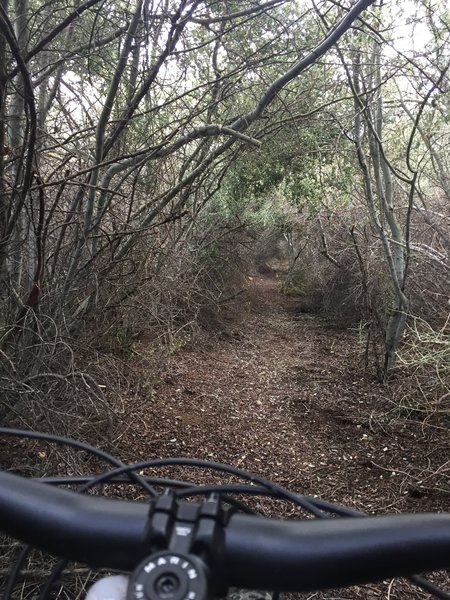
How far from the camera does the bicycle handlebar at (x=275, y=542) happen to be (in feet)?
2.32

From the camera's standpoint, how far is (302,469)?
454 centimetres

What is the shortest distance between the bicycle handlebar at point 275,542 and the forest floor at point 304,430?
8.17ft

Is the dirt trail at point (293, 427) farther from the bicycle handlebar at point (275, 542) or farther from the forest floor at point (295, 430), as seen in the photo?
the bicycle handlebar at point (275, 542)

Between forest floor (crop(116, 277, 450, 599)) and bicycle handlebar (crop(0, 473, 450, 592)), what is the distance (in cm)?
249

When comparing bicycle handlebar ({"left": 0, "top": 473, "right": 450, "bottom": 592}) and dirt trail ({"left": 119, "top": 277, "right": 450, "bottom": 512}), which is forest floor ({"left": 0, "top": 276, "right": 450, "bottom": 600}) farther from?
bicycle handlebar ({"left": 0, "top": 473, "right": 450, "bottom": 592})

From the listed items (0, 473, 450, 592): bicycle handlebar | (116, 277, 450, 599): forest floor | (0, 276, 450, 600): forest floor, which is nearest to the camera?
(0, 473, 450, 592): bicycle handlebar

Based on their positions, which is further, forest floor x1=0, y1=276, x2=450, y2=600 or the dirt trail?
the dirt trail

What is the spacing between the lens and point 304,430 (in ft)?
18.0

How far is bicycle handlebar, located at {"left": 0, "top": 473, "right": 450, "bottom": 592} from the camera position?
71 cm

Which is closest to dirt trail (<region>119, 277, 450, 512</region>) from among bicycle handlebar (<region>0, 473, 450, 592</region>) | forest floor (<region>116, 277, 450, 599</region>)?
forest floor (<region>116, 277, 450, 599</region>)

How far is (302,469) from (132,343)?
2714 millimetres

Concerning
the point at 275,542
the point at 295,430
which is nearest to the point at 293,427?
the point at 295,430

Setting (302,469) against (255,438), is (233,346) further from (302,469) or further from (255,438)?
(302,469)

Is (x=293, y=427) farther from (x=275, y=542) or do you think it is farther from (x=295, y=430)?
(x=275, y=542)
